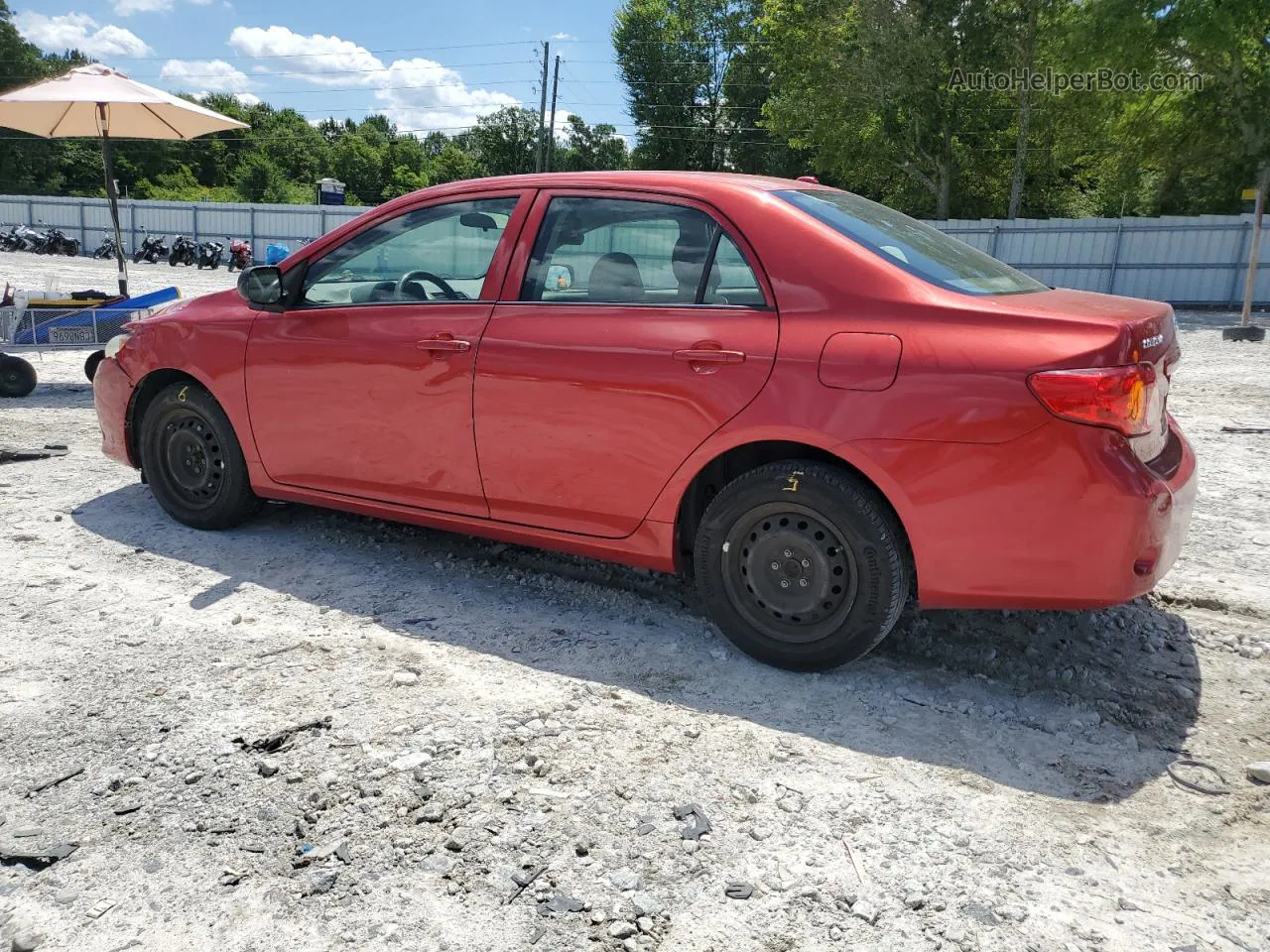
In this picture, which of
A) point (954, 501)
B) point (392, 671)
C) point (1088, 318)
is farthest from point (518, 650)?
point (1088, 318)

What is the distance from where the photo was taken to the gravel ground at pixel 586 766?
90.1 inches

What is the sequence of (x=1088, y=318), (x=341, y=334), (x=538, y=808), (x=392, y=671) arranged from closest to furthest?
(x=538, y=808), (x=1088, y=318), (x=392, y=671), (x=341, y=334)

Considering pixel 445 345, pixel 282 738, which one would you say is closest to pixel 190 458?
pixel 445 345

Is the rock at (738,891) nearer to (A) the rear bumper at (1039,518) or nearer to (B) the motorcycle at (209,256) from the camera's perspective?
(A) the rear bumper at (1039,518)

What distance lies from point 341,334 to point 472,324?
0.70m

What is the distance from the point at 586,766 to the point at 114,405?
11.7ft

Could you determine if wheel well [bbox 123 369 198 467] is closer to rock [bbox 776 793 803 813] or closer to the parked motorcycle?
rock [bbox 776 793 803 813]

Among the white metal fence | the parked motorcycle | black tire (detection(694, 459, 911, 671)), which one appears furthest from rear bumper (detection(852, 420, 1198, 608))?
the parked motorcycle

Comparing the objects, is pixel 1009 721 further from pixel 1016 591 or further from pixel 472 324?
pixel 472 324

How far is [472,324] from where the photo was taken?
399cm

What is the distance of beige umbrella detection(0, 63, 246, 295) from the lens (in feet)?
33.8

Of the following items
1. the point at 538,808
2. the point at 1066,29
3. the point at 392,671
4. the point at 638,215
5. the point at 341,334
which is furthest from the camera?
the point at 1066,29

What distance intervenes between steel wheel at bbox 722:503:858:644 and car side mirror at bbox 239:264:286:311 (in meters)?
2.45

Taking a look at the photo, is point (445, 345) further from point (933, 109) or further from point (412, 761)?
point (933, 109)
